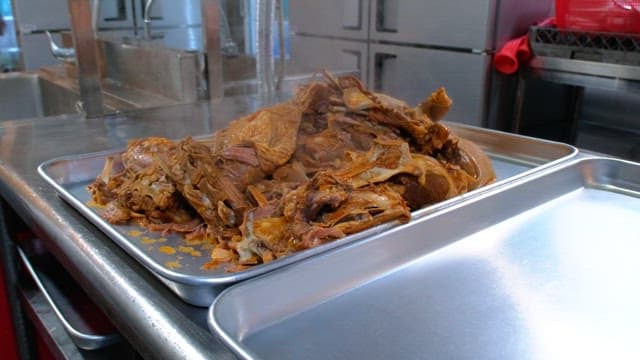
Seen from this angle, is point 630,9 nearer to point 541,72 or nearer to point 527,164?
point 541,72

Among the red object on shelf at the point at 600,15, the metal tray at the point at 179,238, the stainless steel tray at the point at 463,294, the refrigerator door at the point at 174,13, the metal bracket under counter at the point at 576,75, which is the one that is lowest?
the stainless steel tray at the point at 463,294

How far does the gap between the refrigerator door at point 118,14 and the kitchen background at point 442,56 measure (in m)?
1.15

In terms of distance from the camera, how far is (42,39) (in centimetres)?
417

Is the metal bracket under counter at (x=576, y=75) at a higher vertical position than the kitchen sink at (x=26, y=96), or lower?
higher

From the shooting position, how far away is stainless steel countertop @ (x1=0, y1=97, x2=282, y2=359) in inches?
25.9

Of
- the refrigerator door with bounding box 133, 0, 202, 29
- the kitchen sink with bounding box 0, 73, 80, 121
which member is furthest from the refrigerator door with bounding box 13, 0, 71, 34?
the kitchen sink with bounding box 0, 73, 80, 121

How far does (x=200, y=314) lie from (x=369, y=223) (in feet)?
0.86

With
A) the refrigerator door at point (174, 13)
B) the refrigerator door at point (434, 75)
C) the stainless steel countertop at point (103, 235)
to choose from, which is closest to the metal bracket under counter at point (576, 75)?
the refrigerator door at point (434, 75)

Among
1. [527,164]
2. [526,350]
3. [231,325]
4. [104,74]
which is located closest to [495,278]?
[526,350]

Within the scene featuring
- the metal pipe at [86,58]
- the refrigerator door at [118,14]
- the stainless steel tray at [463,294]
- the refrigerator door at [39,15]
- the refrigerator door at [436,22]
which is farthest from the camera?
the refrigerator door at [118,14]

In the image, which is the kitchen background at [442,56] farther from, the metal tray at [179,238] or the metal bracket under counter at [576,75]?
the metal tray at [179,238]

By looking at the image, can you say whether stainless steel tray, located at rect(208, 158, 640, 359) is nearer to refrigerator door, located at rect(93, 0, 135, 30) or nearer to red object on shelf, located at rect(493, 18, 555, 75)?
red object on shelf, located at rect(493, 18, 555, 75)

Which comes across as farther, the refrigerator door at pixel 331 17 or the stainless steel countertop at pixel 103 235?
the refrigerator door at pixel 331 17

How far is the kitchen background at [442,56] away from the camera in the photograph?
243 cm
